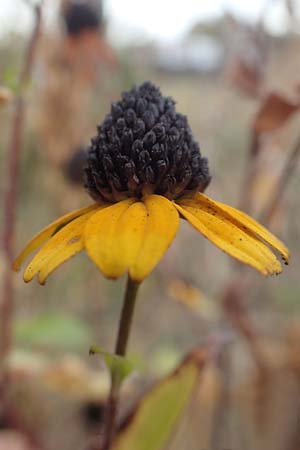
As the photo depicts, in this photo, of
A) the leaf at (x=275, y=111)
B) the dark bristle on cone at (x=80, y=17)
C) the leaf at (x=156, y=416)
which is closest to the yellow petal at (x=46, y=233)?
the leaf at (x=156, y=416)

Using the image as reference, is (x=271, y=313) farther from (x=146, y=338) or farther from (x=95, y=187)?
(x=95, y=187)

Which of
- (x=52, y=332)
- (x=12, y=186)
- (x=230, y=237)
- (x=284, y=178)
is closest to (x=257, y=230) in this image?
(x=230, y=237)

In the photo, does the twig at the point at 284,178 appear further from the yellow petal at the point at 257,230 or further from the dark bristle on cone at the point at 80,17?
the dark bristle on cone at the point at 80,17

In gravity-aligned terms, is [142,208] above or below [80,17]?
below

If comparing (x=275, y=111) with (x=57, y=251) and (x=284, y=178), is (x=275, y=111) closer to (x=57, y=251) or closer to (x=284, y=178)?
(x=284, y=178)

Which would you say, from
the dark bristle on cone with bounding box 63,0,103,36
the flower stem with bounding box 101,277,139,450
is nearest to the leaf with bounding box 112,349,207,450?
the flower stem with bounding box 101,277,139,450

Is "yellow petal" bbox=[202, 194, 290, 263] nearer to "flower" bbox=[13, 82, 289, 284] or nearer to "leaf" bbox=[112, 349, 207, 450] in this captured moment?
"flower" bbox=[13, 82, 289, 284]

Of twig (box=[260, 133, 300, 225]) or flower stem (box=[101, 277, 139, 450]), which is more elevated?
twig (box=[260, 133, 300, 225])
